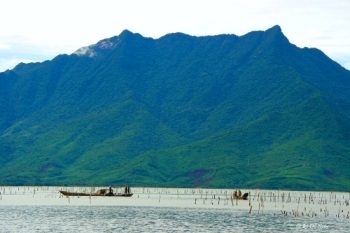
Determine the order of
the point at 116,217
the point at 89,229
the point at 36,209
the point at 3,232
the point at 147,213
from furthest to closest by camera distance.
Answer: the point at 36,209
the point at 147,213
the point at 116,217
the point at 89,229
the point at 3,232

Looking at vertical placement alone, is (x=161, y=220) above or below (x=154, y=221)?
above

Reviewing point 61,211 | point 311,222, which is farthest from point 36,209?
→ point 311,222

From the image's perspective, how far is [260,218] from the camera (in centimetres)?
15338

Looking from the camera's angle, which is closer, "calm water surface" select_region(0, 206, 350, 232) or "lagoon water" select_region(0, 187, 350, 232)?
"calm water surface" select_region(0, 206, 350, 232)

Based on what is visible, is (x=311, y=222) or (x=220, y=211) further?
(x=220, y=211)

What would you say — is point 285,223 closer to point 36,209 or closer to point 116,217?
point 116,217

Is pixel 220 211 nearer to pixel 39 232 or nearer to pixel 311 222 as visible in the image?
pixel 311 222

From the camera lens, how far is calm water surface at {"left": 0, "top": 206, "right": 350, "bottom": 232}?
408ft

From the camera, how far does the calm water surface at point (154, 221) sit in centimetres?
12449

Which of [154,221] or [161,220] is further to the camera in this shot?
[161,220]

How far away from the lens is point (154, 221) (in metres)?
140

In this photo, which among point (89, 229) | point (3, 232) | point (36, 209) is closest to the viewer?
point (3, 232)

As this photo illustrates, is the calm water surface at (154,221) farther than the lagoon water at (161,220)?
No

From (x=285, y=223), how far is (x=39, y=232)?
50918 mm
